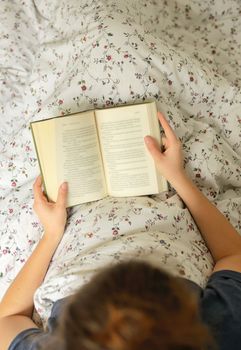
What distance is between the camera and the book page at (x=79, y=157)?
873 mm

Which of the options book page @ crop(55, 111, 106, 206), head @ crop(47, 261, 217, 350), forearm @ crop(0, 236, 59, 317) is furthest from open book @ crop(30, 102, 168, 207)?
head @ crop(47, 261, 217, 350)

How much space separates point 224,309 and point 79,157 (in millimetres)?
378

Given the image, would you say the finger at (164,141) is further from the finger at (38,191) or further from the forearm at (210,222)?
the finger at (38,191)

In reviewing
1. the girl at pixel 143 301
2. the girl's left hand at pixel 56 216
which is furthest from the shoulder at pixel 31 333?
the girl's left hand at pixel 56 216

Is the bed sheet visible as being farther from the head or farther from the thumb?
the head

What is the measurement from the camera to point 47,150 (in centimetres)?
88

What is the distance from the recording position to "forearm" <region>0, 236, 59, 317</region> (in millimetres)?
851

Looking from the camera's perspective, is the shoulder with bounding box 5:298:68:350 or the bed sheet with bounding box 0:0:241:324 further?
the bed sheet with bounding box 0:0:241:324

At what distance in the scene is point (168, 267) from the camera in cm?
74

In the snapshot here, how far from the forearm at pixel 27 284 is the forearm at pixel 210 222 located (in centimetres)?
26

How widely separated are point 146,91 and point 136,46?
0.09 m

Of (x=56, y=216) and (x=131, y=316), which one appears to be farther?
(x=56, y=216)

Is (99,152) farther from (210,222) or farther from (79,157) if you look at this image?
(210,222)

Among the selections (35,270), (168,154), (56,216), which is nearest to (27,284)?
(35,270)
